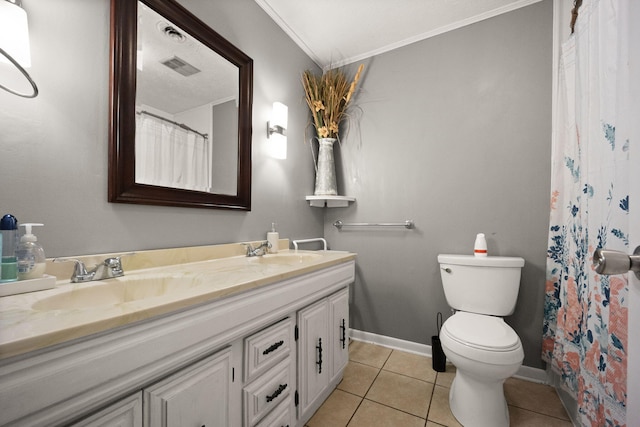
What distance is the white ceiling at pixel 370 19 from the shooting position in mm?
1751

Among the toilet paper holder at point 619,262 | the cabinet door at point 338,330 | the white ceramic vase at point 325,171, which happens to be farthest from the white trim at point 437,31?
the toilet paper holder at point 619,262

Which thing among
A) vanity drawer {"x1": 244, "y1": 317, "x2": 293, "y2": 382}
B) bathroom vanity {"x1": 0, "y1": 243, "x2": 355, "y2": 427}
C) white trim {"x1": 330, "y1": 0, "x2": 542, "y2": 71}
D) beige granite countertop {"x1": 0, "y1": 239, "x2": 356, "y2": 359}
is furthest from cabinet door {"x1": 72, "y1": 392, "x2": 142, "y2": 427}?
white trim {"x1": 330, "y1": 0, "x2": 542, "y2": 71}

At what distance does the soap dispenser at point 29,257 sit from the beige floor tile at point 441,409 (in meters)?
1.76

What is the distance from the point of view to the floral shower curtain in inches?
28.8

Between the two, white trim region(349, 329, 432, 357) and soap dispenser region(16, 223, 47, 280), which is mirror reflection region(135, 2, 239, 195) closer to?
soap dispenser region(16, 223, 47, 280)

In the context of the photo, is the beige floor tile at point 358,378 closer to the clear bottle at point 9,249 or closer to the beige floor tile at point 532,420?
the beige floor tile at point 532,420

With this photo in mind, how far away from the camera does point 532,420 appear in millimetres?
1365

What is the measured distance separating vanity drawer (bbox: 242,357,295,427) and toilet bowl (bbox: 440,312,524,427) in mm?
798

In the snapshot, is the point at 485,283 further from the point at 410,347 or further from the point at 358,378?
the point at 358,378

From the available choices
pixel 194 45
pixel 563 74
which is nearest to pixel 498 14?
pixel 563 74

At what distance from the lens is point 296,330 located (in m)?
1.20

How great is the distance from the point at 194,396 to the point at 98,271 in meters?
0.56

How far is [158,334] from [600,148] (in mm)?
1536

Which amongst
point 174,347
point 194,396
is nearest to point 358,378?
point 194,396
